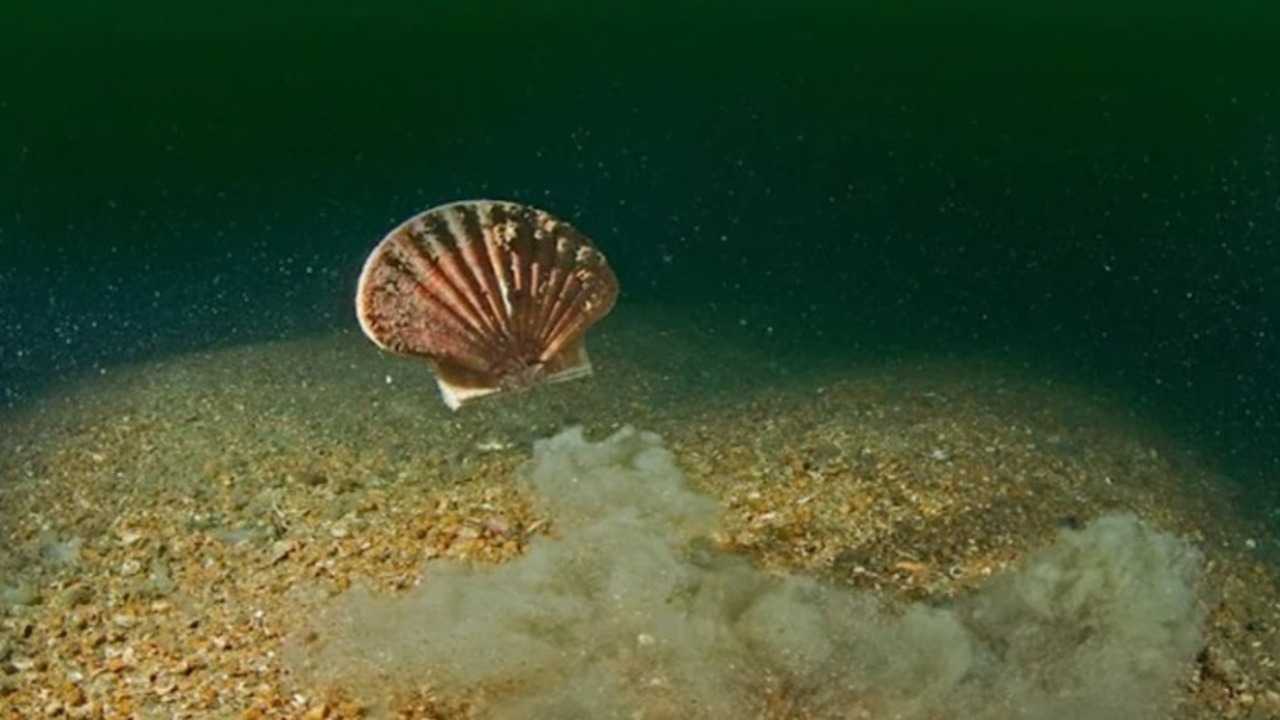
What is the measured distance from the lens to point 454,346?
6883 millimetres

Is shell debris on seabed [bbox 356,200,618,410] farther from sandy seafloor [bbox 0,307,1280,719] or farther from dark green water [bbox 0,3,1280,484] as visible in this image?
dark green water [bbox 0,3,1280,484]

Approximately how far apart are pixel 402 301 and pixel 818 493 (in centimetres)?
244

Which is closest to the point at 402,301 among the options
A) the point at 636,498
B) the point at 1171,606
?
the point at 636,498

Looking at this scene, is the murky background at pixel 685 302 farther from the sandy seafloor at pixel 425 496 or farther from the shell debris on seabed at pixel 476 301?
the shell debris on seabed at pixel 476 301

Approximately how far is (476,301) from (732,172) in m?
15.1

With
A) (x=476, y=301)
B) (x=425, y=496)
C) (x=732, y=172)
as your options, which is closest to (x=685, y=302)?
(x=476, y=301)

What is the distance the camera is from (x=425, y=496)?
6.54 meters

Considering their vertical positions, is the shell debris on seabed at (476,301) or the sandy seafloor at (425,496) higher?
the shell debris on seabed at (476,301)

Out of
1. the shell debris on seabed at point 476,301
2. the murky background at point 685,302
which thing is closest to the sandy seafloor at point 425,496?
the murky background at point 685,302

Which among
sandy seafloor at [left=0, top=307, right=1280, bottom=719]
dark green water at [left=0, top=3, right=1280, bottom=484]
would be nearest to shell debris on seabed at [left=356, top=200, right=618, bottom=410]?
sandy seafloor at [left=0, top=307, right=1280, bottom=719]

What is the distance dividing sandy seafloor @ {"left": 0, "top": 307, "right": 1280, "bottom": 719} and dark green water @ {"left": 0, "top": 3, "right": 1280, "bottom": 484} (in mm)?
1197

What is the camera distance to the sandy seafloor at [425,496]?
16.7 feet

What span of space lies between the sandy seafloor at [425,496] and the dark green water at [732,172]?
3.93ft

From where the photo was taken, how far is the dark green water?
1169cm
